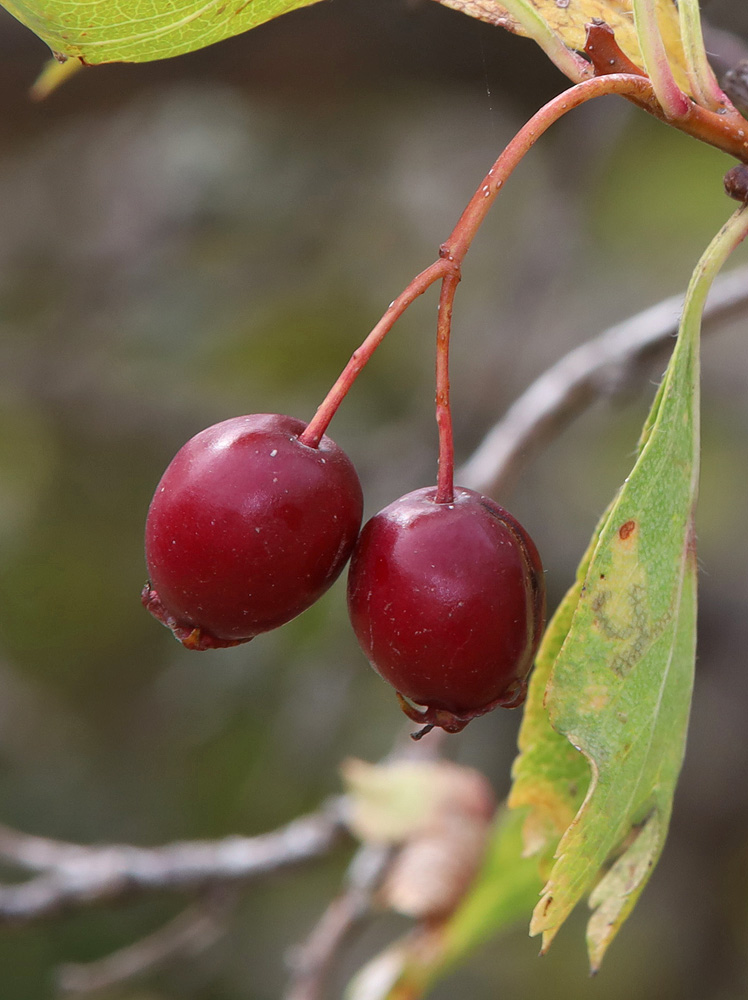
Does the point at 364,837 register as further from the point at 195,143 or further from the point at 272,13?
the point at 195,143

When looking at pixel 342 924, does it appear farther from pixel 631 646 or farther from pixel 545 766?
pixel 631 646

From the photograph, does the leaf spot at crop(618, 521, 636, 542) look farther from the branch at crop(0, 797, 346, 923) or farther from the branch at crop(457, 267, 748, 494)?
the branch at crop(0, 797, 346, 923)

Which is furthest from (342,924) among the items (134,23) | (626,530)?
(134,23)

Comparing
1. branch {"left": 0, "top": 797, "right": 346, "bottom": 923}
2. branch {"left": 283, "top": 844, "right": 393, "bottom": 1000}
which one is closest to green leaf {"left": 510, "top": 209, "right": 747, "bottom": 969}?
branch {"left": 283, "top": 844, "right": 393, "bottom": 1000}

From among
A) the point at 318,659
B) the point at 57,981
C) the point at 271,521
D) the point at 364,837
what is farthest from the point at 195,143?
the point at 271,521

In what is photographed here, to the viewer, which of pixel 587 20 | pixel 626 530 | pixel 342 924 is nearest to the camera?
pixel 626 530

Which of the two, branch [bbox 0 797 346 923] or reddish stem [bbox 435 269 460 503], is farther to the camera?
branch [bbox 0 797 346 923]
